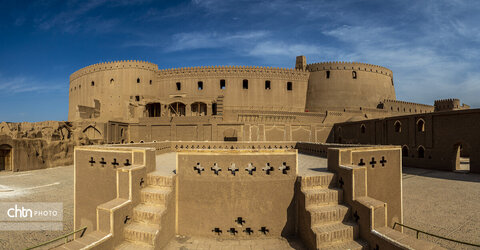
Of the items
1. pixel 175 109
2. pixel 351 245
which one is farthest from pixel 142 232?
pixel 175 109

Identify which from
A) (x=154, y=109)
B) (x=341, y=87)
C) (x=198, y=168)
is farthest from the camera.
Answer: (x=341, y=87)

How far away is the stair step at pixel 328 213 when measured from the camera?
5746 mm

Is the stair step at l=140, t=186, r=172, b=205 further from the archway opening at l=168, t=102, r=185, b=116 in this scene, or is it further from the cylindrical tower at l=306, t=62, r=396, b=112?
the cylindrical tower at l=306, t=62, r=396, b=112

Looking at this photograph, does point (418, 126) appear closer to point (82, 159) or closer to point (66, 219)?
point (82, 159)

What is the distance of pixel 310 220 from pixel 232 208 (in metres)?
2.05

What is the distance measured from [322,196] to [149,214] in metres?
4.54

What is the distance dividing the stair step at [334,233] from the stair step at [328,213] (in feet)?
0.39

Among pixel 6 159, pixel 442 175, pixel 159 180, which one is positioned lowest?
pixel 442 175

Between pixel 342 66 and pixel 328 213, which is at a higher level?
pixel 342 66

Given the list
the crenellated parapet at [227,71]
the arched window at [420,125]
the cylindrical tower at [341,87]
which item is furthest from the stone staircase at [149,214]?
the cylindrical tower at [341,87]

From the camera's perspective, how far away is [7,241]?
8094 mm

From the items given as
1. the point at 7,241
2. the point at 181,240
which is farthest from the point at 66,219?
the point at 181,240

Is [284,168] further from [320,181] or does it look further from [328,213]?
[328,213]

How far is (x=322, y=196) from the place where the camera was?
6152mm
